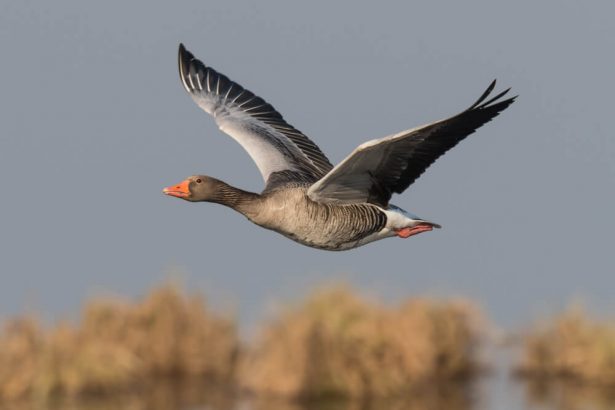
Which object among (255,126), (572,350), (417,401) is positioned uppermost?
(255,126)

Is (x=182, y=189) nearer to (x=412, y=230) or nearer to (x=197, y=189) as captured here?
(x=197, y=189)

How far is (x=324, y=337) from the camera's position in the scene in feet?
73.7

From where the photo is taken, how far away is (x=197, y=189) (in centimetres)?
2316

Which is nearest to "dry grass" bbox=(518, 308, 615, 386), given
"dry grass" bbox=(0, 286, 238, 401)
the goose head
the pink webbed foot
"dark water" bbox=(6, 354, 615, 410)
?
"dark water" bbox=(6, 354, 615, 410)

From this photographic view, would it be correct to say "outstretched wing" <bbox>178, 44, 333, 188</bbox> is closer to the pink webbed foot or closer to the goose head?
the goose head

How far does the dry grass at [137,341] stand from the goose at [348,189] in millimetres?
2098

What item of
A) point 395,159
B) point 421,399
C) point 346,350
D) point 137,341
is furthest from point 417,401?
point 137,341

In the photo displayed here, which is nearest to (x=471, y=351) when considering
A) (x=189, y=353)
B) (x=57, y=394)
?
(x=189, y=353)

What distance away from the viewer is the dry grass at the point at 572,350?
2486cm

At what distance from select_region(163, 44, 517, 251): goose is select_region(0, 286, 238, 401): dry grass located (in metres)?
2.10

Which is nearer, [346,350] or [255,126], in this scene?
[346,350]

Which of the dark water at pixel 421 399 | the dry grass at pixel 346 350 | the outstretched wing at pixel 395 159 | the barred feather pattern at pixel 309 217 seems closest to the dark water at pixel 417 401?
the dark water at pixel 421 399

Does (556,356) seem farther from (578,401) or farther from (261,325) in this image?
(261,325)

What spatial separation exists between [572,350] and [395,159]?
5526mm
